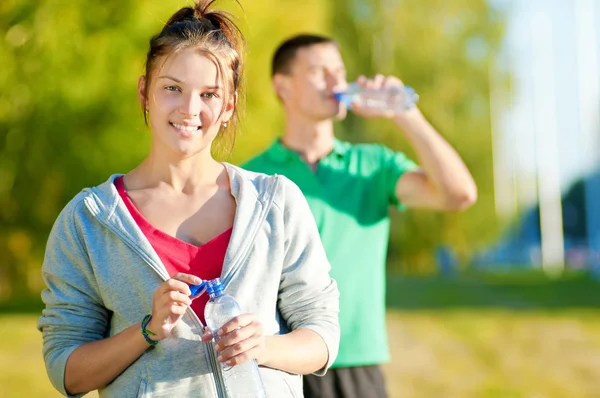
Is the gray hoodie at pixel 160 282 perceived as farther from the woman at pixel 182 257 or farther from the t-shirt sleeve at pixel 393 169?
the t-shirt sleeve at pixel 393 169

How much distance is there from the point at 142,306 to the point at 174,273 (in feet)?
0.33

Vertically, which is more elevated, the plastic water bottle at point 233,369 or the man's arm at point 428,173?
the man's arm at point 428,173

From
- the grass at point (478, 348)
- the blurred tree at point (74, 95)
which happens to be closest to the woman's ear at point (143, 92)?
the grass at point (478, 348)

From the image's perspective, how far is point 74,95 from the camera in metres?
14.0

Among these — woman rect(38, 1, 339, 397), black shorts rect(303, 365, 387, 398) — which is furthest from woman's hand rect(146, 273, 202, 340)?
black shorts rect(303, 365, 387, 398)

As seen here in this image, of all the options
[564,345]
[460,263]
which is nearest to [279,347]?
[564,345]

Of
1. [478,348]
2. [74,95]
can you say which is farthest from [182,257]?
[74,95]

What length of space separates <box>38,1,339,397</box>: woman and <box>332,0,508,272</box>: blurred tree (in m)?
21.3

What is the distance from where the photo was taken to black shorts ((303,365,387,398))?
367 centimetres

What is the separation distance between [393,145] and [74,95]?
11088 millimetres

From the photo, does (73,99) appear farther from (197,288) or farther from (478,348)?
(197,288)

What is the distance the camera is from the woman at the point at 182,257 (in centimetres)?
211

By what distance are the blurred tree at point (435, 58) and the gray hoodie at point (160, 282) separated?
2135 cm

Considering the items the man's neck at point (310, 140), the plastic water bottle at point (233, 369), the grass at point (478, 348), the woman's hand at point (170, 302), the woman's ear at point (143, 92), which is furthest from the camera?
the grass at point (478, 348)
